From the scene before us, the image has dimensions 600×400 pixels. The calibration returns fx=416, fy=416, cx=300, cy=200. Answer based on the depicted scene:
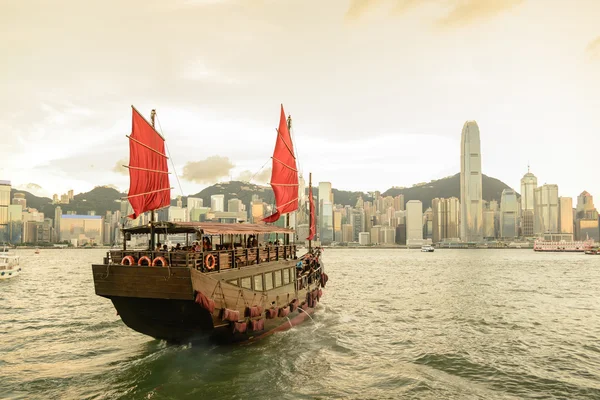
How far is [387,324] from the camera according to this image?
23.3 m

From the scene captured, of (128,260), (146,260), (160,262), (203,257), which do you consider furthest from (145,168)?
(203,257)

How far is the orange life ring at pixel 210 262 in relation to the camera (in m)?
13.7

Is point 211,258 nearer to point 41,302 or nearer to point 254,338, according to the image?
point 254,338

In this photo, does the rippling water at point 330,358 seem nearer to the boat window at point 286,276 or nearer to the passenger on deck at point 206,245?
the boat window at point 286,276

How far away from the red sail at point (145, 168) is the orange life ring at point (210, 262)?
520 centimetres

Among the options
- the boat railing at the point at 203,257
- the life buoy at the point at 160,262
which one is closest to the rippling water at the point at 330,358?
the boat railing at the point at 203,257

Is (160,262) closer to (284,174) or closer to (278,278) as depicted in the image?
(278,278)

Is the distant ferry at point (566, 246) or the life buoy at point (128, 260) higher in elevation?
the life buoy at point (128, 260)

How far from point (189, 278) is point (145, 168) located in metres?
6.77

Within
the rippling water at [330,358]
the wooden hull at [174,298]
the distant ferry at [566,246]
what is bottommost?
the distant ferry at [566,246]

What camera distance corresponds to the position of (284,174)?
27.4 m

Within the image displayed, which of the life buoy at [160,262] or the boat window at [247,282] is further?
the boat window at [247,282]

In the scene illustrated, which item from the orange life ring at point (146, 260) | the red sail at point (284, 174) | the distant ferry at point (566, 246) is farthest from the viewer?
the distant ferry at point (566, 246)

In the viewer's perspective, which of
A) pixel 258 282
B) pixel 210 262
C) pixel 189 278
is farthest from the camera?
pixel 258 282
